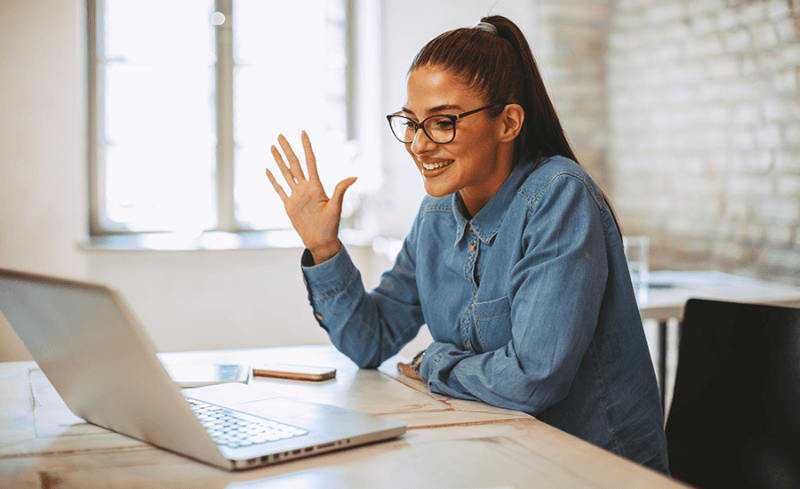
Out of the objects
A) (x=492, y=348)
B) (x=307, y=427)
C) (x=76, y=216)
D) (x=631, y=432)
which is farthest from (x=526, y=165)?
(x=76, y=216)

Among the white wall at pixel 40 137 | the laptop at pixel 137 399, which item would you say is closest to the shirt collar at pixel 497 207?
the laptop at pixel 137 399

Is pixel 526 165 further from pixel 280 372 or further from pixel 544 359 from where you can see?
pixel 280 372

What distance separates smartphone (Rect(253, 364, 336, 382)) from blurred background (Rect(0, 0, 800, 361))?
210 cm

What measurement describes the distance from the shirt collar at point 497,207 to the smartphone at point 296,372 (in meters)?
0.34

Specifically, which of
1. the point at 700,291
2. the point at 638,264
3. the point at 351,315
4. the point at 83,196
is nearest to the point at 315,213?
the point at 351,315

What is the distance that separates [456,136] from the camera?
1166 mm

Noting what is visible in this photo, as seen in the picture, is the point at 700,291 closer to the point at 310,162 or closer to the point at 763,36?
the point at 763,36

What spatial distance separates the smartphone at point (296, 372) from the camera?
1148 mm

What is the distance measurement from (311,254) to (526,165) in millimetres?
432

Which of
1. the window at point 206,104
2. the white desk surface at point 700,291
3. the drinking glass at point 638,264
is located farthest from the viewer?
the window at point 206,104

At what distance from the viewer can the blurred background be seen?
283 cm

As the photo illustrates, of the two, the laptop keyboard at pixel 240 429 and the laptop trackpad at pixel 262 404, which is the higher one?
the laptop keyboard at pixel 240 429

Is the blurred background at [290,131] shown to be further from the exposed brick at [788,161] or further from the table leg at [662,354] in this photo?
the table leg at [662,354]

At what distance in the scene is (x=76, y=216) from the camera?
3.34m
